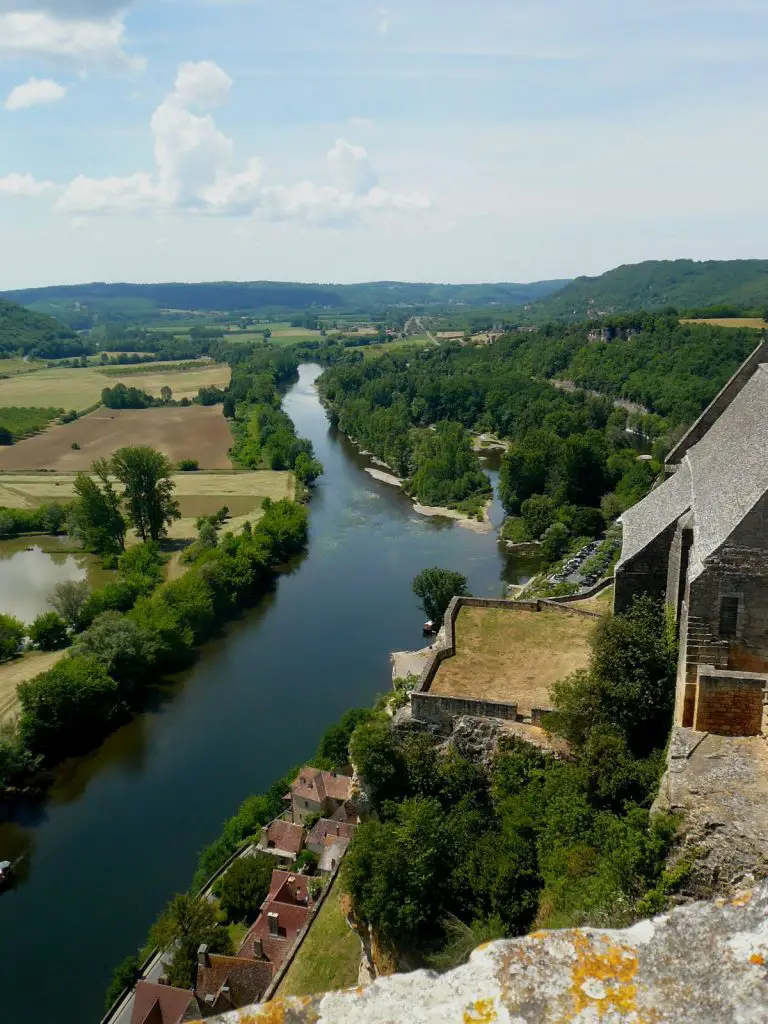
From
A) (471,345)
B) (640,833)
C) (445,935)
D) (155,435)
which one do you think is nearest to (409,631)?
(445,935)

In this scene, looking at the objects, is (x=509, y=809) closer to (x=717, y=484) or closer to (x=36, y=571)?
(x=717, y=484)

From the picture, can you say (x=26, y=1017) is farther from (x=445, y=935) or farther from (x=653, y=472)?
(x=653, y=472)

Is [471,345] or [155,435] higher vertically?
[471,345]

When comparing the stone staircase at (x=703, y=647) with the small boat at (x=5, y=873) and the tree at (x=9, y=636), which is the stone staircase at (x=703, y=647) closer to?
the small boat at (x=5, y=873)

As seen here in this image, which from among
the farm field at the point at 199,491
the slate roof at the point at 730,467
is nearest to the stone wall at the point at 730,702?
the slate roof at the point at 730,467

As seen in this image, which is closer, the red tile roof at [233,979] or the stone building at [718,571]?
the stone building at [718,571]

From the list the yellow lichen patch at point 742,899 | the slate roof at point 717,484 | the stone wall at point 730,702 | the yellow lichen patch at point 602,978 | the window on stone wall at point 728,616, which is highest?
the yellow lichen patch at point 742,899

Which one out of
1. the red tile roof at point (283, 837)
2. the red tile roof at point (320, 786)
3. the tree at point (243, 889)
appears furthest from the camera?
the red tile roof at point (320, 786)
